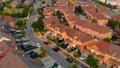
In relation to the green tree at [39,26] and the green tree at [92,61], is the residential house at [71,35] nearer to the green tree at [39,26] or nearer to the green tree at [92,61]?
the green tree at [39,26]

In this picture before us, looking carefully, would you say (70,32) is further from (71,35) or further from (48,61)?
(48,61)

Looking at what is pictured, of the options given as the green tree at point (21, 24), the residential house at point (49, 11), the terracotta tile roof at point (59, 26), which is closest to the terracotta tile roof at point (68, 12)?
the residential house at point (49, 11)

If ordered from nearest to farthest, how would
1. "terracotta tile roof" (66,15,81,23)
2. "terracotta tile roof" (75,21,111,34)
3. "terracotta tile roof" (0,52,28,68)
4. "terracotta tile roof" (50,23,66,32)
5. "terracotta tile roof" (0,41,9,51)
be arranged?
1. "terracotta tile roof" (0,52,28,68)
2. "terracotta tile roof" (0,41,9,51)
3. "terracotta tile roof" (50,23,66,32)
4. "terracotta tile roof" (75,21,111,34)
5. "terracotta tile roof" (66,15,81,23)

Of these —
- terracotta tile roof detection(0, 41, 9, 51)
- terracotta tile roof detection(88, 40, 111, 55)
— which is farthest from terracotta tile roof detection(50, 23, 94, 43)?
terracotta tile roof detection(0, 41, 9, 51)

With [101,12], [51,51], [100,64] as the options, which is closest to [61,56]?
[51,51]

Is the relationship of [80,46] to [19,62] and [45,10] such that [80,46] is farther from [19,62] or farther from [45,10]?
[45,10]

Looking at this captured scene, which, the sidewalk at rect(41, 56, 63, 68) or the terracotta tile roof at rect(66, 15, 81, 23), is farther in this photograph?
the terracotta tile roof at rect(66, 15, 81, 23)

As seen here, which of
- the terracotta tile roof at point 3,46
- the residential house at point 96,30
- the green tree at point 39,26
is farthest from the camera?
the green tree at point 39,26

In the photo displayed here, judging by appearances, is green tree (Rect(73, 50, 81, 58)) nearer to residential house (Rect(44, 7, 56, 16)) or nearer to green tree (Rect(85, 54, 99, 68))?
green tree (Rect(85, 54, 99, 68))
